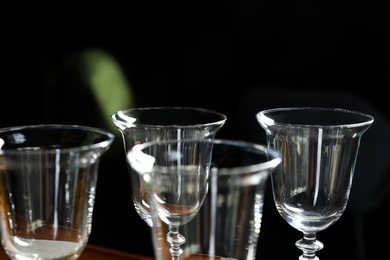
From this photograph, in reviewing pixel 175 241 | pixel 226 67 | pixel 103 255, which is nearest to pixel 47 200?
pixel 175 241

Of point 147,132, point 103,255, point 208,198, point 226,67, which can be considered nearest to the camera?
point 208,198

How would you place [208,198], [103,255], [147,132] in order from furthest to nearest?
[103,255] < [147,132] < [208,198]

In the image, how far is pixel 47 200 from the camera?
650 millimetres

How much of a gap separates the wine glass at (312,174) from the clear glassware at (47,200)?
0.60 ft

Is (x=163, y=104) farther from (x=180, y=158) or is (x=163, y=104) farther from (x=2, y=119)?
(x=180, y=158)

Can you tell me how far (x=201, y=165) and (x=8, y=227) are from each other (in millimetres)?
180

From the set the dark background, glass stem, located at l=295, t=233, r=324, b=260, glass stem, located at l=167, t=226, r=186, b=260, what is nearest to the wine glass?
glass stem, located at l=295, t=233, r=324, b=260

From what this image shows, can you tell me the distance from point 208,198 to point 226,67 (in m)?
1.07

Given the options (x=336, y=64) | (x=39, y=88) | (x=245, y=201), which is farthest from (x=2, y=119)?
(x=245, y=201)

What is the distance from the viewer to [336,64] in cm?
152

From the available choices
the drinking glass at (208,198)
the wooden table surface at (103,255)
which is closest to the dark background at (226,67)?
the wooden table surface at (103,255)

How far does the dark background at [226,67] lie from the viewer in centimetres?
150

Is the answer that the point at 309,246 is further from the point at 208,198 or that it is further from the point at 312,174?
the point at 208,198

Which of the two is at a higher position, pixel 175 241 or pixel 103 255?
pixel 175 241
